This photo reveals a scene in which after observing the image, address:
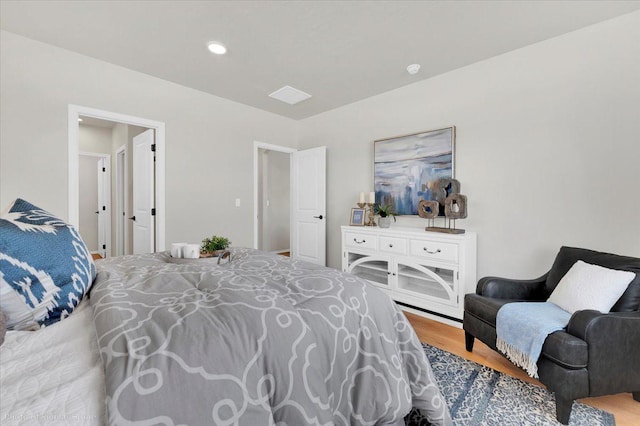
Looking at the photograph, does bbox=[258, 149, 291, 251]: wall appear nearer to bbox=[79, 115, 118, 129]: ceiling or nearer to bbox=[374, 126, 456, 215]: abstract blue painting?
bbox=[79, 115, 118, 129]: ceiling

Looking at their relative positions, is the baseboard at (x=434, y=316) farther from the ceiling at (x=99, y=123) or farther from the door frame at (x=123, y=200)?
the ceiling at (x=99, y=123)

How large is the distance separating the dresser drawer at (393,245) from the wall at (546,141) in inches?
16.9

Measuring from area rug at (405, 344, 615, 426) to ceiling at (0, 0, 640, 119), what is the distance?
8.29ft

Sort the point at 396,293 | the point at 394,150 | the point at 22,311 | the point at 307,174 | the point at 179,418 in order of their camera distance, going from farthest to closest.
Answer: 1. the point at 307,174
2. the point at 394,150
3. the point at 396,293
4. the point at 22,311
5. the point at 179,418

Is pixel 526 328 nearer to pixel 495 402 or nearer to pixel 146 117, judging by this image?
pixel 495 402

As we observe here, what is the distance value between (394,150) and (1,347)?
11.1 ft

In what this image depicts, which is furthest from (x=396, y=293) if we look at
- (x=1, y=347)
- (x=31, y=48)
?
(x=31, y=48)

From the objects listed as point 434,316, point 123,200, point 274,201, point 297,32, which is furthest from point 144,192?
point 434,316

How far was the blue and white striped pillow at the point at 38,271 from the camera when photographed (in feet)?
2.66

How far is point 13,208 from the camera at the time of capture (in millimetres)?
1118

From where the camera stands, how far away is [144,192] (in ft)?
11.2

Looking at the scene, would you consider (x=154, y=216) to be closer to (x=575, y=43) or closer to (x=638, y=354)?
(x=638, y=354)

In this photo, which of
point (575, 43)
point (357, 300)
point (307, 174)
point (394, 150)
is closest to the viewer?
point (357, 300)

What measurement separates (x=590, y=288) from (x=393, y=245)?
1610 millimetres
